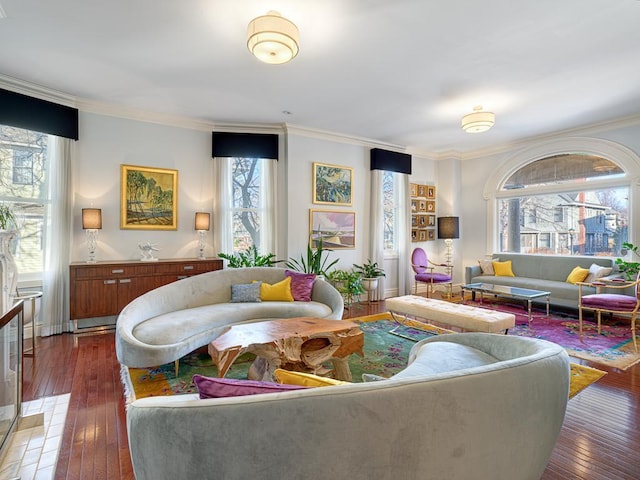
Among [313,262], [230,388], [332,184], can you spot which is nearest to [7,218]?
[313,262]

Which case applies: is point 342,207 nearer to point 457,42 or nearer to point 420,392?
point 457,42

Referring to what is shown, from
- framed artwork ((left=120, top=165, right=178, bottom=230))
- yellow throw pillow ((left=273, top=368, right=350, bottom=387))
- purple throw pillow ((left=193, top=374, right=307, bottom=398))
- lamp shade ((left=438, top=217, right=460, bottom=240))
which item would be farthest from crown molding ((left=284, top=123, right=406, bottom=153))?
purple throw pillow ((left=193, top=374, right=307, bottom=398))

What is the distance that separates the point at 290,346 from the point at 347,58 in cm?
278

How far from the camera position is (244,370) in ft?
9.80

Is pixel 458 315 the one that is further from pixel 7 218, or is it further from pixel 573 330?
pixel 7 218

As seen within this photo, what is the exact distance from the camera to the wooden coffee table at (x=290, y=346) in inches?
93.1

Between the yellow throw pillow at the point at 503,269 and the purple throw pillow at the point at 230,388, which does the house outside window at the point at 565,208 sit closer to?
the yellow throw pillow at the point at 503,269

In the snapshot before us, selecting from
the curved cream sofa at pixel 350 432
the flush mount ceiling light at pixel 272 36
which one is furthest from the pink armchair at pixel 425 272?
the curved cream sofa at pixel 350 432

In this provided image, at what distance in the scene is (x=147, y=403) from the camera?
102 cm

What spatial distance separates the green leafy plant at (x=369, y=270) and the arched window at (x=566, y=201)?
2.66m

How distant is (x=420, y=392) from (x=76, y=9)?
11.5 feet

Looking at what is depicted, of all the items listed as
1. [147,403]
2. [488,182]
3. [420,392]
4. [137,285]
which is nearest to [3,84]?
[137,285]

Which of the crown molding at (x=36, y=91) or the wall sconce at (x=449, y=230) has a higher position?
the crown molding at (x=36, y=91)

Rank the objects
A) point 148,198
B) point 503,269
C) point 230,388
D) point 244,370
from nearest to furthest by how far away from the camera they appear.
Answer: point 230,388 → point 244,370 → point 148,198 → point 503,269
